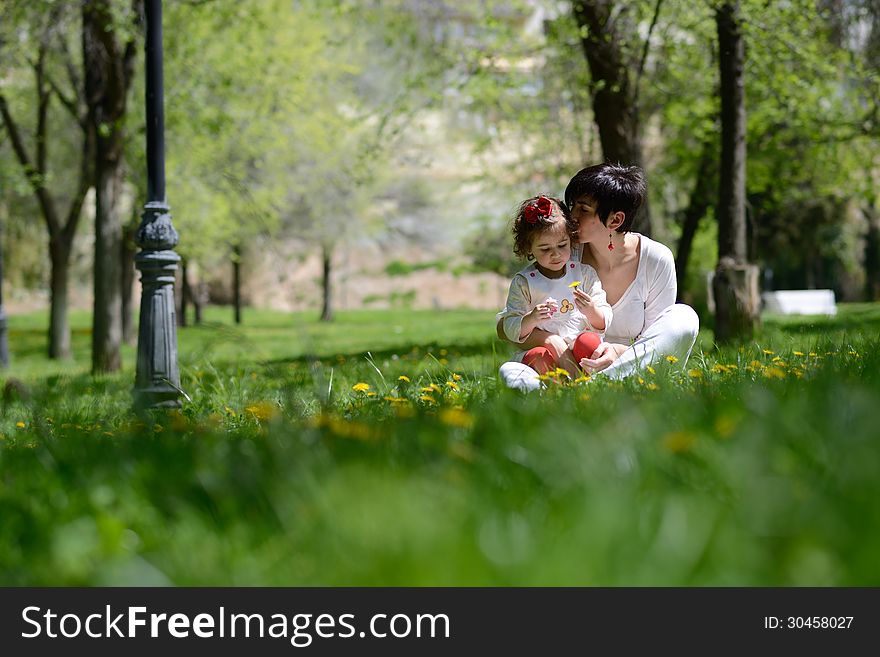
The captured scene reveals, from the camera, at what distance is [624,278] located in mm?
5180

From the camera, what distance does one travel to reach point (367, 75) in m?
30.3

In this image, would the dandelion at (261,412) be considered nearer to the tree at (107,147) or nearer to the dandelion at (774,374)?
the dandelion at (774,374)

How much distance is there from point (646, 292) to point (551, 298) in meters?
0.61

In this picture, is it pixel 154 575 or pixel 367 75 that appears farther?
pixel 367 75

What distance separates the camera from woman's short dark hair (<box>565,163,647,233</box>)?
16.1 ft

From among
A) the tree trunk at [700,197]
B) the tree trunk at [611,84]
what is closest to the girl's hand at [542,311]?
the tree trunk at [611,84]

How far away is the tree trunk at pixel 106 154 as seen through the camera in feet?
41.2

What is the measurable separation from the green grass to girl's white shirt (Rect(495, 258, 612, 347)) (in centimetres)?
165

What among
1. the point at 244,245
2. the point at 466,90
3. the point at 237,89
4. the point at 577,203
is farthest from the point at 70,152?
the point at 577,203

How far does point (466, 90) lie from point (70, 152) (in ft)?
46.8

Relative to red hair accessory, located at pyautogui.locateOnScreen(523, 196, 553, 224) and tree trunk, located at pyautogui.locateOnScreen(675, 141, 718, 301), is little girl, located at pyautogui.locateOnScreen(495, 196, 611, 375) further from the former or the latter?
tree trunk, located at pyautogui.locateOnScreen(675, 141, 718, 301)

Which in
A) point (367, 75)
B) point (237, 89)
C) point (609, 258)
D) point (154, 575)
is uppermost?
point (367, 75)

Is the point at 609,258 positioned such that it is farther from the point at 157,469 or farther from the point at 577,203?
the point at 157,469

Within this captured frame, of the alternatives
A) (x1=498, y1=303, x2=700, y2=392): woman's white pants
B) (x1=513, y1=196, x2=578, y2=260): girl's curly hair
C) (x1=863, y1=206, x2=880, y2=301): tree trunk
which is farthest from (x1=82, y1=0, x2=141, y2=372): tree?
(x1=863, y1=206, x2=880, y2=301): tree trunk
